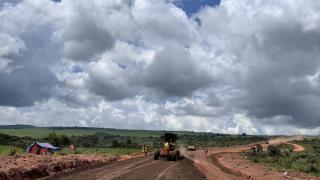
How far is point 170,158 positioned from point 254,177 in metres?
17.9

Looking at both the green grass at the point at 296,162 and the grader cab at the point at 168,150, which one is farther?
the grader cab at the point at 168,150

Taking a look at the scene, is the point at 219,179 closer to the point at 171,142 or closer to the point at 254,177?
the point at 254,177

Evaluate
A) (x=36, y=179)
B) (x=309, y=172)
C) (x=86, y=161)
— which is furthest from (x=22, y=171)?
(x=309, y=172)

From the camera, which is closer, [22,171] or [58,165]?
[22,171]

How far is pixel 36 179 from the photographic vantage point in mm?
30703

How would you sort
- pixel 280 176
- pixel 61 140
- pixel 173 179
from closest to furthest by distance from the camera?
pixel 173 179 < pixel 280 176 < pixel 61 140

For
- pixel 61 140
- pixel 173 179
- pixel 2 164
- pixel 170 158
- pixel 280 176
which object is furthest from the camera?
pixel 61 140

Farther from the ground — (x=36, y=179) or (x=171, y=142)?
(x=171, y=142)

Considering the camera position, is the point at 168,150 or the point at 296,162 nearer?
the point at 168,150

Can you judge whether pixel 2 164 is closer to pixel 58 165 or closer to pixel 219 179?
pixel 58 165

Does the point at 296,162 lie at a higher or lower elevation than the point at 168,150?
lower

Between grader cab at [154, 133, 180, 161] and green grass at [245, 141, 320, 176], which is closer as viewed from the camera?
green grass at [245, 141, 320, 176]

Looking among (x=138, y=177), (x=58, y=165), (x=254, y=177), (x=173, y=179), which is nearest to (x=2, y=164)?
(x=58, y=165)

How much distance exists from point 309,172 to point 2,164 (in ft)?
82.9
